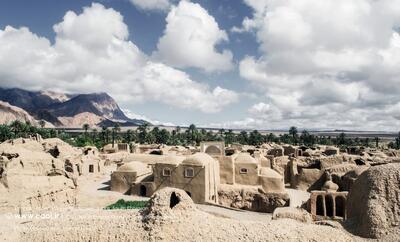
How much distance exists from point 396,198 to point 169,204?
25.0ft

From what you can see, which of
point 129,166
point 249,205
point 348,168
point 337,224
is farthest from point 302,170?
point 337,224

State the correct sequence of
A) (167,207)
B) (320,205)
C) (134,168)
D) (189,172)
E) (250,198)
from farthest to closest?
1. (134,168)
2. (189,172)
3. (250,198)
4. (320,205)
5. (167,207)

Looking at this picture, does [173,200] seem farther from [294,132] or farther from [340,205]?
[294,132]

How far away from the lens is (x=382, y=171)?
39.2 feet

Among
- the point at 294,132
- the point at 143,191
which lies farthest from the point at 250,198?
the point at 294,132

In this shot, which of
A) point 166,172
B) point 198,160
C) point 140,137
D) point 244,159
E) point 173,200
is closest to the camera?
point 173,200

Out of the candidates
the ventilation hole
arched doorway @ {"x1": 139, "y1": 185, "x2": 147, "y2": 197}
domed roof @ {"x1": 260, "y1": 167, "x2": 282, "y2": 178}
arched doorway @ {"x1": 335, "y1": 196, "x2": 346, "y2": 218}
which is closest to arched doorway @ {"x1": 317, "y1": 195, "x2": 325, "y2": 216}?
arched doorway @ {"x1": 335, "y1": 196, "x2": 346, "y2": 218}

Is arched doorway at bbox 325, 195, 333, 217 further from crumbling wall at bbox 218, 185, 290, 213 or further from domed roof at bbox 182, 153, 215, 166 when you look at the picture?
domed roof at bbox 182, 153, 215, 166

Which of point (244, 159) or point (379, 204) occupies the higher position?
point (379, 204)

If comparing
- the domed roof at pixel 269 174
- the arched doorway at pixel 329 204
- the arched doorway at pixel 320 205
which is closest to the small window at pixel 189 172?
the domed roof at pixel 269 174

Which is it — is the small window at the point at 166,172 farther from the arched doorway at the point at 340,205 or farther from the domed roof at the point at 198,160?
the arched doorway at the point at 340,205

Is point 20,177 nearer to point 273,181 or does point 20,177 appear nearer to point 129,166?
point 129,166

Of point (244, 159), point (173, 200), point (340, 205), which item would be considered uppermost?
point (173, 200)

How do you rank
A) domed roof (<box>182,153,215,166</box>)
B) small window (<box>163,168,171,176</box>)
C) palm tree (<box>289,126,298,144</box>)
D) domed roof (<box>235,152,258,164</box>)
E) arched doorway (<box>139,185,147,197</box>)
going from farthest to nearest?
palm tree (<box>289,126,298,144</box>), arched doorway (<box>139,185,147,197</box>), domed roof (<box>235,152,258,164</box>), small window (<box>163,168,171,176</box>), domed roof (<box>182,153,215,166</box>)
